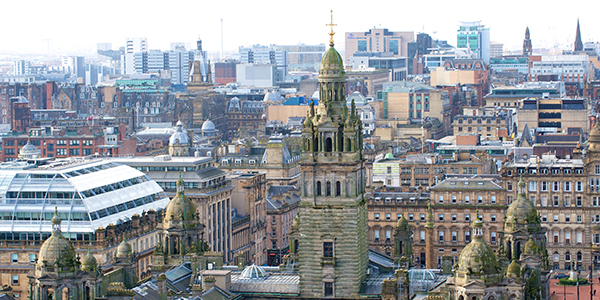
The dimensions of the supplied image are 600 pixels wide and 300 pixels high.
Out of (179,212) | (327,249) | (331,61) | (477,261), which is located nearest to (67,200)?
(179,212)

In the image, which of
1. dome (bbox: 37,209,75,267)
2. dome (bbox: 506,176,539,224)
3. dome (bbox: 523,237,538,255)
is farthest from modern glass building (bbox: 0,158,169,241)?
dome (bbox: 523,237,538,255)

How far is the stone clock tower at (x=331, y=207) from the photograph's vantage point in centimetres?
13662

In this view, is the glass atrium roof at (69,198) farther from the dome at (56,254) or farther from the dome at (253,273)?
the dome at (56,254)

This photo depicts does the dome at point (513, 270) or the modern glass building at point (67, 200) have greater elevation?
the modern glass building at point (67, 200)

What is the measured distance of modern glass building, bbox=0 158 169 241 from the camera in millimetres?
167750

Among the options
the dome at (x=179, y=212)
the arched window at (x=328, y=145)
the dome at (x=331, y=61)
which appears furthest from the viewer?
the dome at (x=179, y=212)

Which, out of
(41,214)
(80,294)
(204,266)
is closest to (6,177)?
(41,214)

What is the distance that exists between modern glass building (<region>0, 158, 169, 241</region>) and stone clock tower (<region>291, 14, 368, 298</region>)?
4003 centimetres

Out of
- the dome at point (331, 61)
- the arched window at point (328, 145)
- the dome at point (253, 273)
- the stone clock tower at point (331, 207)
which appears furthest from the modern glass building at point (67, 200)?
the dome at point (331, 61)

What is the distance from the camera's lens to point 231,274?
14450 cm

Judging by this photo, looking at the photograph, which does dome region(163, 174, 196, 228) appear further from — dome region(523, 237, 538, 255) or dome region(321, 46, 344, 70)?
dome region(523, 237, 538, 255)

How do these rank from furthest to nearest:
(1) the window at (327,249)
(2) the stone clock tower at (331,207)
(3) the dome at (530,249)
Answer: (3) the dome at (530,249) → (1) the window at (327,249) → (2) the stone clock tower at (331,207)

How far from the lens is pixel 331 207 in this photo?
136750mm

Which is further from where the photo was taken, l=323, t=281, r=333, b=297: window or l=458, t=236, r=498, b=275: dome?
l=323, t=281, r=333, b=297: window
